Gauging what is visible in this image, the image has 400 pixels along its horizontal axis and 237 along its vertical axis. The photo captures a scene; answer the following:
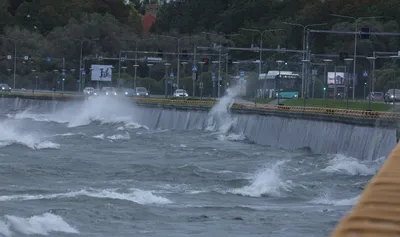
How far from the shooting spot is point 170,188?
27.4 m

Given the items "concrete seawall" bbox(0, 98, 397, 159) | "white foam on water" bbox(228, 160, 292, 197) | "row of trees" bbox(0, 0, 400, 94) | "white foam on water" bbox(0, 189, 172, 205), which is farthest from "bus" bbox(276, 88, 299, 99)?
"white foam on water" bbox(0, 189, 172, 205)

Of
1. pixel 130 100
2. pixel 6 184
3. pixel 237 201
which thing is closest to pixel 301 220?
pixel 237 201

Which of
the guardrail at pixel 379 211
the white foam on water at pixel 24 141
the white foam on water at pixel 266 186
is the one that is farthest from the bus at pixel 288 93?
the guardrail at pixel 379 211

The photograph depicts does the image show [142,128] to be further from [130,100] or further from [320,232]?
[320,232]

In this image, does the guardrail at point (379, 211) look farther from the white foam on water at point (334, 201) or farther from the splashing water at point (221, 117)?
the splashing water at point (221, 117)

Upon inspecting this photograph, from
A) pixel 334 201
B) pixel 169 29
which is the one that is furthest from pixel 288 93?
pixel 169 29

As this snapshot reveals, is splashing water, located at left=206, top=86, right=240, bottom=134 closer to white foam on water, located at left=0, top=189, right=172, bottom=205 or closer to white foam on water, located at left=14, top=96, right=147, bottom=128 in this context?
white foam on water, located at left=14, top=96, right=147, bottom=128

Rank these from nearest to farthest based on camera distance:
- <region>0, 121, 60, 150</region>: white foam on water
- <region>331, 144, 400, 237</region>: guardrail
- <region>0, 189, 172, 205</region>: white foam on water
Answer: <region>331, 144, 400, 237</region>: guardrail < <region>0, 189, 172, 205</region>: white foam on water < <region>0, 121, 60, 150</region>: white foam on water

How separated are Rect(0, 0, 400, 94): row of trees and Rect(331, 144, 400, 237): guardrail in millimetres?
95062

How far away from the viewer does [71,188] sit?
26688 millimetres

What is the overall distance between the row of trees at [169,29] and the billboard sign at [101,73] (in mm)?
3124

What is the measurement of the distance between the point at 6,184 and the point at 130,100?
53.4 metres

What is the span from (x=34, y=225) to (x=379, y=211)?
55.1 feet

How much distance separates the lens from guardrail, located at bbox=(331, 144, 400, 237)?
2.41 m
